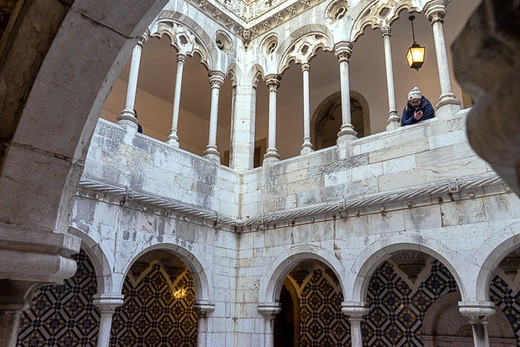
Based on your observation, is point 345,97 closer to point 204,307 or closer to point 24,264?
point 204,307

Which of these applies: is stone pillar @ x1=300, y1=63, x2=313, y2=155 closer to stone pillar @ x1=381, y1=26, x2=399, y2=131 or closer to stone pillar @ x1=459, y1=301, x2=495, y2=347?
stone pillar @ x1=381, y1=26, x2=399, y2=131

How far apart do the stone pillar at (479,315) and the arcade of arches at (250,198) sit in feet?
0.06

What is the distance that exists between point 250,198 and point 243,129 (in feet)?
4.15

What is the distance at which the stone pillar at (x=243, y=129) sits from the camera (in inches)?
289

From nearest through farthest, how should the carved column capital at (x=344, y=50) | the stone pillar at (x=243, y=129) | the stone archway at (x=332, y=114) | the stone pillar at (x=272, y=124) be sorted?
the carved column capital at (x=344, y=50), the stone pillar at (x=272, y=124), the stone pillar at (x=243, y=129), the stone archway at (x=332, y=114)

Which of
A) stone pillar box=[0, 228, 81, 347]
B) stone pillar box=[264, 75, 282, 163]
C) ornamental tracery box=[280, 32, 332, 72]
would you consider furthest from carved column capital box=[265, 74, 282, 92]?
stone pillar box=[0, 228, 81, 347]

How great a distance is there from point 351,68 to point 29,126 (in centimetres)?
786

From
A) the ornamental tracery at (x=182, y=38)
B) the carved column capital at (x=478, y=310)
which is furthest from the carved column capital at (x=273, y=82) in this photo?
the carved column capital at (x=478, y=310)

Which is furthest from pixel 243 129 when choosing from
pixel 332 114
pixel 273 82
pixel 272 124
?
pixel 332 114

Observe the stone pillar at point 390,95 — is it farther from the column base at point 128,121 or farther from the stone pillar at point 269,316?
the column base at point 128,121

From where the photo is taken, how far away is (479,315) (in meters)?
4.51

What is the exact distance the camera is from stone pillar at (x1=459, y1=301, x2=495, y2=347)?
14.7 feet

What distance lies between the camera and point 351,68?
8.86 metres

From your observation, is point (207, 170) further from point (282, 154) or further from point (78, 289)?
point (282, 154)
